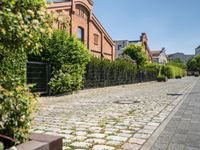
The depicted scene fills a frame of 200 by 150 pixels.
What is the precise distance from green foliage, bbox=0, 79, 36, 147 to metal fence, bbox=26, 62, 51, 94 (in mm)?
10639

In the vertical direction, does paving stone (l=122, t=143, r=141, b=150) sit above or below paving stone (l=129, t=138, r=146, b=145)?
below

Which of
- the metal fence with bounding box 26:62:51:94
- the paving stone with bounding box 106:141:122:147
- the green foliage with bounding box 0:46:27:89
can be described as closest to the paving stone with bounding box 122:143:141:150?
the paving stone with bounding box 106:141:122:147

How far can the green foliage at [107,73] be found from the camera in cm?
2055

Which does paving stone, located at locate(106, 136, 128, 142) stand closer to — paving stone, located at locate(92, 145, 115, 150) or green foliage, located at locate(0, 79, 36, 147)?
paving stone, located at locate(92, 145, 115, 150)

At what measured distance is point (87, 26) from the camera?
32.4 meters

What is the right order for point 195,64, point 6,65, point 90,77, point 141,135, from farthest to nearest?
point 195,64, point 90,77, point 141,135, point 6,65

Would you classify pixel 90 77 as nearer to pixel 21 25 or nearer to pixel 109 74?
pixel 109 74

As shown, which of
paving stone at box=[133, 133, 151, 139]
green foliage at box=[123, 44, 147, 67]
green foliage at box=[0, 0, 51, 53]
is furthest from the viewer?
green foliage at box=[123, 44, 147, 67]

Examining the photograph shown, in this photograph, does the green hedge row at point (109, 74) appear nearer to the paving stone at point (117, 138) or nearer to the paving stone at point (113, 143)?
the paving stone at point (117, 138)

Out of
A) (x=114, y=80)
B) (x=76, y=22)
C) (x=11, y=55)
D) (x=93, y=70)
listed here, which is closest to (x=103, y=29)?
(x=76, y=22)

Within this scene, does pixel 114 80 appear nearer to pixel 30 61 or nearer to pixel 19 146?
pixel 30 61

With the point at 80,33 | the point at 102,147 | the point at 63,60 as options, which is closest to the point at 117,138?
the point at 102,147

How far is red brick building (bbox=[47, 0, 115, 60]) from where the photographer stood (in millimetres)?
28750

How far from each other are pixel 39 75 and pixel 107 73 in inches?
414
